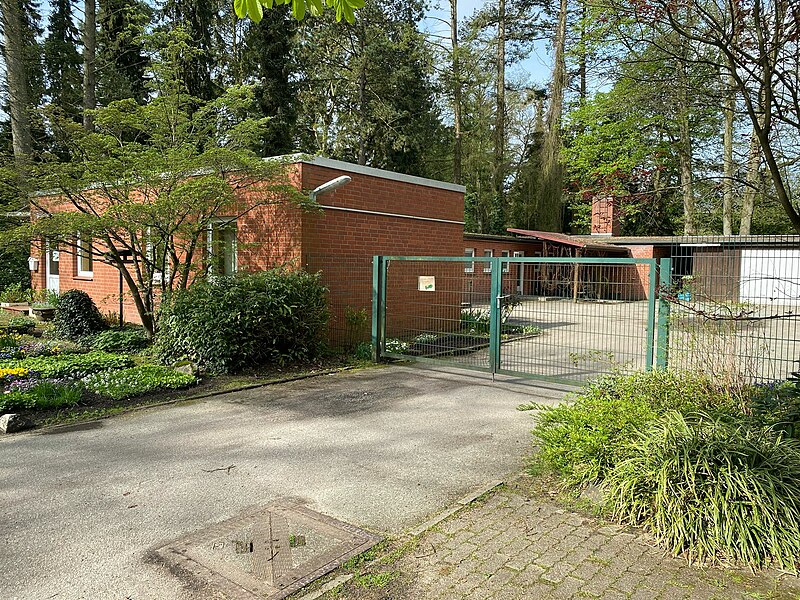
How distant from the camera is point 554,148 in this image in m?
28.5

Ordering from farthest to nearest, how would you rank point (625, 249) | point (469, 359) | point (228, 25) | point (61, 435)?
1. point (625, 249)
2. point (228, 25)
3. point (469, 359)
4. point (61, 435)

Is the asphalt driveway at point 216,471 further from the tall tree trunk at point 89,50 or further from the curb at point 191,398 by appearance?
the tall tree trunk at point 89,50

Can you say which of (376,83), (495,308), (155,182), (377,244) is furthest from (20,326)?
(376,83)

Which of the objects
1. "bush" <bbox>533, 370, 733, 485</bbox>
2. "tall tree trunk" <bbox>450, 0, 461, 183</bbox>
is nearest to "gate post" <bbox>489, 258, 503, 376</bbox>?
"bush" <bbox>533, 370, 733, 485</bbox>

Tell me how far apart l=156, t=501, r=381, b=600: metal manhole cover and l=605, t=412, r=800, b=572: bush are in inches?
67.0

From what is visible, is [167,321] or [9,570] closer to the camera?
[9,570]

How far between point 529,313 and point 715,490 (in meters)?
7.02

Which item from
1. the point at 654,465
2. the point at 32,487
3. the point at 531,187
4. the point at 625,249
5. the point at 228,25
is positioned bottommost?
the point at 32,487

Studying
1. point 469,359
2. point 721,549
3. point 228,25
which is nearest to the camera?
point 721,549

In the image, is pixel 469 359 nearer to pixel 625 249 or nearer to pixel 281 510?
pixel 281 510

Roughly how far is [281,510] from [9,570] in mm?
1520

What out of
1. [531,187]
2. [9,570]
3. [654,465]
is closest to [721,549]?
[654,465]

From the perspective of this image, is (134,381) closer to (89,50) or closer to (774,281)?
(89,50)

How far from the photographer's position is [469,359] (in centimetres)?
1023
